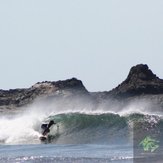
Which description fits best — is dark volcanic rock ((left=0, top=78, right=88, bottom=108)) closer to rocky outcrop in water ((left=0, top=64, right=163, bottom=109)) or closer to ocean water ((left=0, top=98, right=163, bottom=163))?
rocky outcrop in water ((left=0, top=64, right=163, bottom=109))

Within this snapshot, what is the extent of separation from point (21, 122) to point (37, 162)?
24.8m

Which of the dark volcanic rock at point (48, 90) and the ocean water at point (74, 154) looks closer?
the ocean water at point (74, 154)

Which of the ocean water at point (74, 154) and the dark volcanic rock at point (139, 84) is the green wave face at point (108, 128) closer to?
the ocean water at point (74, 154)

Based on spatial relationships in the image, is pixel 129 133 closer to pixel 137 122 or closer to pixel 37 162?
pixel 137 122

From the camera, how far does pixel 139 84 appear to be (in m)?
81.8

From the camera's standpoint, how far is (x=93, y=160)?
2433 centimetres

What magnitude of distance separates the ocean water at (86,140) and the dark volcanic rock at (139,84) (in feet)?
96.7

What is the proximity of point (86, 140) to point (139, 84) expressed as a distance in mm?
46486

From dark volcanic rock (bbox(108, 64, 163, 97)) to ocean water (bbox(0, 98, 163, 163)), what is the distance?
29489 mm

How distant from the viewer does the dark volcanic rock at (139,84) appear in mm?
80312

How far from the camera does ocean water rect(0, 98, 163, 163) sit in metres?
25.4

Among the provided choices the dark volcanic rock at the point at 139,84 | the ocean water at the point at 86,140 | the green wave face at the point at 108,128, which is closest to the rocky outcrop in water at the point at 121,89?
the dark volcanic rock at the point at 139,84

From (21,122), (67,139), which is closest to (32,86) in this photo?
(21,122)

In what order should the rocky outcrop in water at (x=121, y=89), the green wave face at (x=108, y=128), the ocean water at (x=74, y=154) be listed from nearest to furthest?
the ocean water at (x=74, y=154)
the green wave face at (x=108, y=128)
the rocky outcrop in water at (x=121, y=89)
